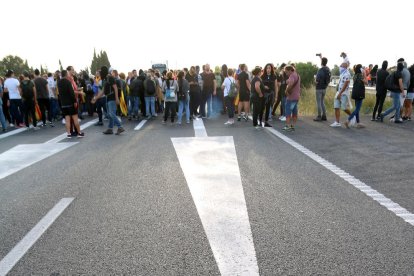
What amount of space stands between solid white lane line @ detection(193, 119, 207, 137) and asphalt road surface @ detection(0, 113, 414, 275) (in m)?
1.88

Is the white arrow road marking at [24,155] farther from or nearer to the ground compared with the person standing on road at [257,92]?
nearer to the ground

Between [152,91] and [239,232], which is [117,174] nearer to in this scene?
[239,232]

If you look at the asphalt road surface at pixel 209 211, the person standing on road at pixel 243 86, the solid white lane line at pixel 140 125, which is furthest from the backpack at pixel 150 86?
the asphalt road surface at pixel 209 211

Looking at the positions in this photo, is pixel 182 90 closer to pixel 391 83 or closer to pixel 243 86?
pixel 243 86

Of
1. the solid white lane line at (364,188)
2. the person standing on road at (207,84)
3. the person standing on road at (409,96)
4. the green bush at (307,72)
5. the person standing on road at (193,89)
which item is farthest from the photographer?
the green bush at (307,72)

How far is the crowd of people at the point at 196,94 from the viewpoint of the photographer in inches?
416

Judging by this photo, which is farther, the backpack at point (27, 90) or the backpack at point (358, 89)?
the backpack at point (27, 90)

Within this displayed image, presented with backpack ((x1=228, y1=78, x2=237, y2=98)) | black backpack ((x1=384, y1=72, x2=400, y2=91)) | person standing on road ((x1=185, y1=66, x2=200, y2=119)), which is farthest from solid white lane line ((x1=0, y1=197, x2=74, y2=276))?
black backpack ((x1=384, y1=72, x2=400, y2=91))

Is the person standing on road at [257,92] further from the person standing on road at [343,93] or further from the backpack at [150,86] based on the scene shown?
the backpack at [150,86]

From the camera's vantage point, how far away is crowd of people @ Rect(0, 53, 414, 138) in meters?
10.6

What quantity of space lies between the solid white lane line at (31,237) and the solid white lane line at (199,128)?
18.7 ft

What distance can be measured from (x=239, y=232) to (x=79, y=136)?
7979 mm

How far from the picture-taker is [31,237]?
3852 millimetres

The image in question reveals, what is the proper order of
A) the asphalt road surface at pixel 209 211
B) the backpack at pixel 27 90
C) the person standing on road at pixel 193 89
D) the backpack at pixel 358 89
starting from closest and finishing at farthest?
the asphalt road surface at pixel 209 211 → the backpack at pixel 358 89 → the backpack at pixel 27 90 → the person standing on road at pixel 193 89
